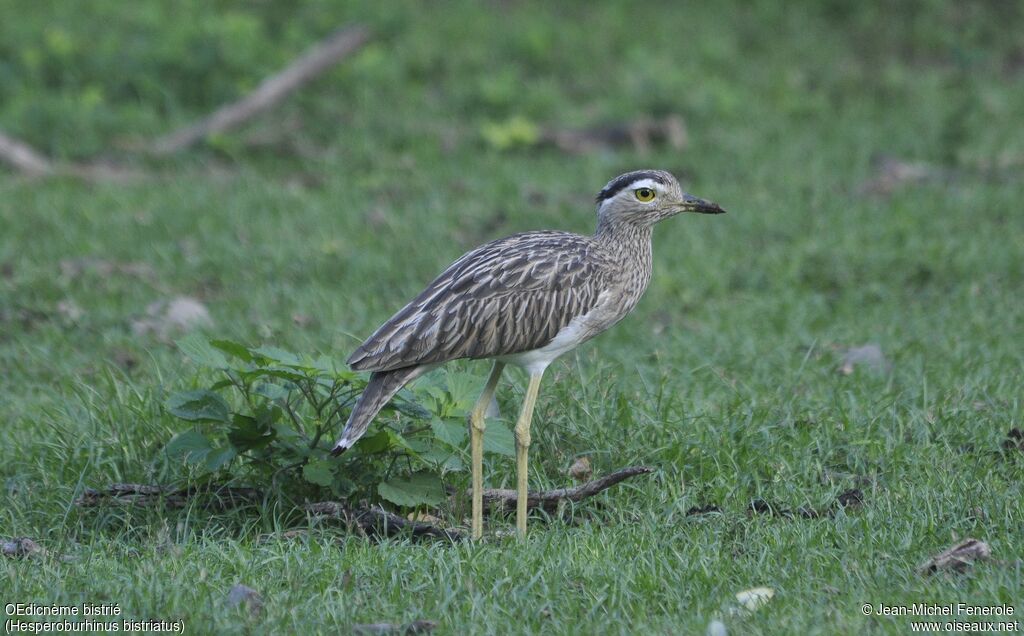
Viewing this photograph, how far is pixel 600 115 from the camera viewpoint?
1196cm

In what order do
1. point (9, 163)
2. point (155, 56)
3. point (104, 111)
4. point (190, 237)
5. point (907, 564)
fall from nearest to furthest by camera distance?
point (907, 564) < point (190, 237) < point (9, 163) < point (104, 111) < point (155, 56)

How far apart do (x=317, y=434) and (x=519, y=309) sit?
94 cm

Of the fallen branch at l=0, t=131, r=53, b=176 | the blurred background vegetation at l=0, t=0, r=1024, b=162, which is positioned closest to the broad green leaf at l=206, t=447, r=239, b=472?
the fallen branch at l=0, t=131, r=53, b=176

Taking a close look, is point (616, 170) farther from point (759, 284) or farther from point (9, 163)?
point (9, 163)

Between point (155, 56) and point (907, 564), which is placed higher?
point (155, 56)

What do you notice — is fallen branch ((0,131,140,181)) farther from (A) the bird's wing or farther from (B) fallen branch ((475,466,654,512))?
(B) fallen branch ((475,466,654,512))

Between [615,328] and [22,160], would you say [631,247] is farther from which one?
[22,160]

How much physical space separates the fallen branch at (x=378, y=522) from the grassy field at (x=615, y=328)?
0.50 ft

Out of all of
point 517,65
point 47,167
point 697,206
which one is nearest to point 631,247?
point 697,206

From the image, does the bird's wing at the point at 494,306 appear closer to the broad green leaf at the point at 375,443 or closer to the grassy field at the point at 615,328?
the broad green leaf at the point at 375,443

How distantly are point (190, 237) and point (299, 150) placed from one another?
229cm

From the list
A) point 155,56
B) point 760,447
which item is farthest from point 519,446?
point 155,56

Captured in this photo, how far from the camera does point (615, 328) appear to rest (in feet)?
25.1

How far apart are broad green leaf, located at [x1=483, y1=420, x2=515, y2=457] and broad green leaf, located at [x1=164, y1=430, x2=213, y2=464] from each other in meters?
1.08
